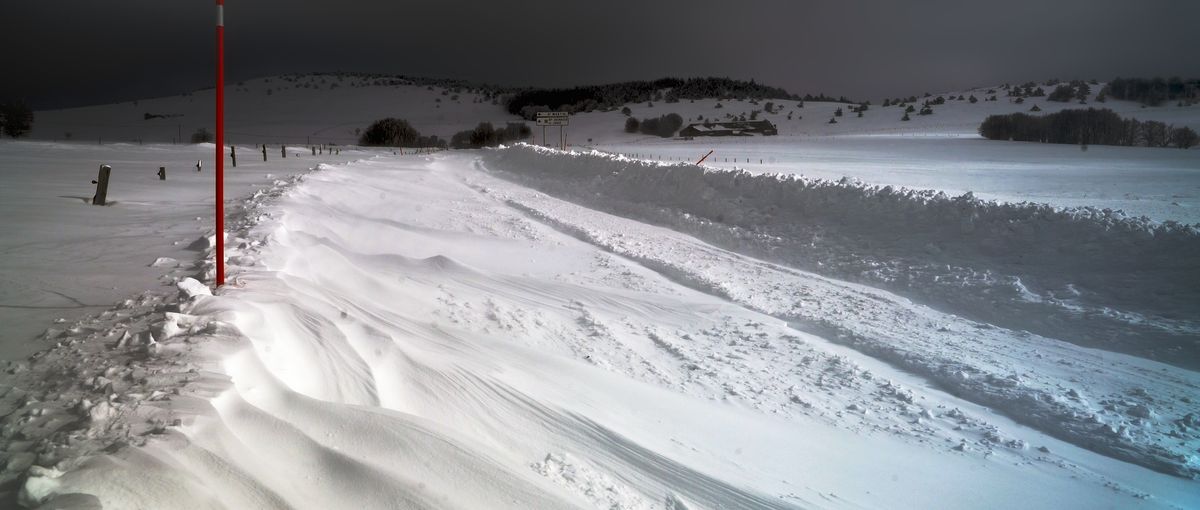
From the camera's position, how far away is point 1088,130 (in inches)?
1009

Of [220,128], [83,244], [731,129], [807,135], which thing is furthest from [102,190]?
[731,129]

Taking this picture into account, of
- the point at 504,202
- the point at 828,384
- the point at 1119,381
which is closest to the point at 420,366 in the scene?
the point at 828,384

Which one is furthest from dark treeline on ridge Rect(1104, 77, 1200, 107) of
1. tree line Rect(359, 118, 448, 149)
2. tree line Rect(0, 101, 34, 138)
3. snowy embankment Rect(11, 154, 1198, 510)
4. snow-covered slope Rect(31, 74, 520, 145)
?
tree line Rect(0, 101, 34, 138)

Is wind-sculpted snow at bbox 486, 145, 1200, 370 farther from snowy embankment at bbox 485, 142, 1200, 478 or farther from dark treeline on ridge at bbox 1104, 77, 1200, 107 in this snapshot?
dark treeline on ridge at bbox 1104, 77, 1200, 107

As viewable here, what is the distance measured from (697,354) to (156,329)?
12.2ft

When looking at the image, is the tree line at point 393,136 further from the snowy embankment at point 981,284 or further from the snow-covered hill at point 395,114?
the snowy embankment at point 981,284

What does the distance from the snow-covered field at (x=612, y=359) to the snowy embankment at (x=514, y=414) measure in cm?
2

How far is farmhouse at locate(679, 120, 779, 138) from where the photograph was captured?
171 feet

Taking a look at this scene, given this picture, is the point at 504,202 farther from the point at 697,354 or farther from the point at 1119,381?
the point at 1119,381

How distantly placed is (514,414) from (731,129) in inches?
2101

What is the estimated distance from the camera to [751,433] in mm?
4086

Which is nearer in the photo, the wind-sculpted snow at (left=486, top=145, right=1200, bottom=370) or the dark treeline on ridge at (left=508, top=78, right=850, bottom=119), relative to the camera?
the wind-sculpted snow at (left=486, top=145, right=1200, bottom=370)

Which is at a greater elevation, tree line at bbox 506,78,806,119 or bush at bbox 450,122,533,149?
tree line at bbox 506,78,806,119

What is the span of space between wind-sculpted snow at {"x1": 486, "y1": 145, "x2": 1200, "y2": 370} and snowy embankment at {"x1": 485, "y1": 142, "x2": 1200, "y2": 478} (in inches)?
0.9
